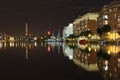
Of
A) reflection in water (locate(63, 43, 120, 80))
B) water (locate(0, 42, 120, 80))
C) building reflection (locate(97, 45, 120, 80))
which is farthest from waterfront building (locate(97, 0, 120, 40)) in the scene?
building reflection (locate(97, 45, 120, 80))

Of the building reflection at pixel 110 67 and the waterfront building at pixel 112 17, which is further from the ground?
the waterfront building at pixel 112 17

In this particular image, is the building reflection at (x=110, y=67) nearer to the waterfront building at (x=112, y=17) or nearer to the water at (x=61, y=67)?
the water at (x=61, y=67)

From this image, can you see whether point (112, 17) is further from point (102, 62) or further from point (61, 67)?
point (61, 67)

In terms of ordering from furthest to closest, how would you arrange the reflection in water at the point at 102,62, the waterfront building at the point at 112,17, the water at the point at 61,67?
the waterfront building at the point at 112,17 → the reflection in water at the point at 102,62 → the water at the point at 61,67

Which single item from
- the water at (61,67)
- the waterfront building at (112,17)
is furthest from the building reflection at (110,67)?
the waterfront building at (112,17)

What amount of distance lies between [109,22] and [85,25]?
5532 cm

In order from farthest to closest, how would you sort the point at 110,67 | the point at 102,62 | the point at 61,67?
the point at 102,62
the point at 61,67
the point at 110,67

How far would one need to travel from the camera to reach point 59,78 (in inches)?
619

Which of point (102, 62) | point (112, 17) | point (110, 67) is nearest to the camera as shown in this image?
point (110, 67)

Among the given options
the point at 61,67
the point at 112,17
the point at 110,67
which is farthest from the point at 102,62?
the point at 112,17

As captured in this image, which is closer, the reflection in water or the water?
the water

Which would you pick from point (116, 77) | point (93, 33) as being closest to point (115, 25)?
point (93, 33)

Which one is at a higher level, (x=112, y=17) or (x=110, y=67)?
(x=112, y=17)

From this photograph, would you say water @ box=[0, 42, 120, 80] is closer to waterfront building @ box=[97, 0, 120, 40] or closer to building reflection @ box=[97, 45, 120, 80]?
building reflection @ box=[97, 45, 120, 80]
